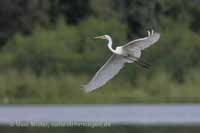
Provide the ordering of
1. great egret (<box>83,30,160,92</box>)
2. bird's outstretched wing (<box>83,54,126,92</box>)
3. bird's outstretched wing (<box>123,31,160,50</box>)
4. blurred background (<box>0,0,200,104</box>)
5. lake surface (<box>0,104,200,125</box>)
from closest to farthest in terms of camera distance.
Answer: bird's outstretched wing (<box>123,31,160,50</box>) < great egret (<box>83,30,160,92</box>) < bird's outstretched wing (<box>83,54,126,92</box>) < lake surface (<box>0,104,200,125</box>) < blurred background (<box>0,0,200,104</box>)

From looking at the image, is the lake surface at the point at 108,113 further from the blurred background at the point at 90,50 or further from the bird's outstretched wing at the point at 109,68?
the bird's outstretched wing at the point at 109,68

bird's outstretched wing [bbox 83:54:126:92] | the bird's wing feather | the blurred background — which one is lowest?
bird's outstretched wing [bbox 83:54:126:92]

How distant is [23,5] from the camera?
37625 millimetres

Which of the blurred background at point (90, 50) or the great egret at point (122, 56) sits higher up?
the blurred background at point (90, 50)

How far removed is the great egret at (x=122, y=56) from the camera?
15.4m

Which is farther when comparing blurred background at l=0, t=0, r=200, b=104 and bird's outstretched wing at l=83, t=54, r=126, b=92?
blurred background at l=0, t=0, r=200, b=104

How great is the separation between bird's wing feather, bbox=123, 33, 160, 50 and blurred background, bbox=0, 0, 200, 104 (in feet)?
45.5

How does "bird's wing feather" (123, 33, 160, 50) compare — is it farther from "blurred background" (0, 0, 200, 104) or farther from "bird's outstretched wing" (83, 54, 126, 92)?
"blurred background" (0, 0, 200, 104)

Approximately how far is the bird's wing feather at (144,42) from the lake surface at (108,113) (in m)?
7.65

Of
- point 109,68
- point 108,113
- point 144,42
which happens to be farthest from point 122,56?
point 108,113

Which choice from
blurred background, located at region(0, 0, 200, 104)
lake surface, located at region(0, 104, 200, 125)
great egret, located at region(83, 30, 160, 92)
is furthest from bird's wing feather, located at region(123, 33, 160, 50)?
blurred background, located at region(0, 0, 200, 104)

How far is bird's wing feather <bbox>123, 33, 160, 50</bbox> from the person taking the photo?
1524cm

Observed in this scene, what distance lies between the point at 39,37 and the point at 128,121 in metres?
11.0

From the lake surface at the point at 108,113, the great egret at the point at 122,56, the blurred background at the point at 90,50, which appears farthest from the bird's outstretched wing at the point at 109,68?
the blurred background at the point at 90,50
